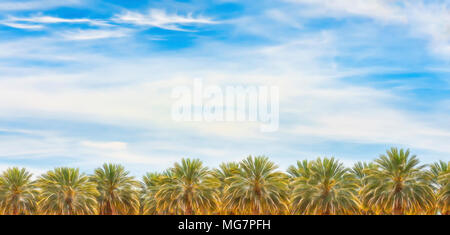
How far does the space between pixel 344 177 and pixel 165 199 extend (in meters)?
27.5

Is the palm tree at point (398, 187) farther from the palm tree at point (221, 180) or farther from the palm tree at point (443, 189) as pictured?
the palm tree at point (221, 180)

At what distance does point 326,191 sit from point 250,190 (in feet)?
36.4

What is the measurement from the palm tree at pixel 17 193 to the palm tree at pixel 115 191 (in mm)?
10515

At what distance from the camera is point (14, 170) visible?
301ft

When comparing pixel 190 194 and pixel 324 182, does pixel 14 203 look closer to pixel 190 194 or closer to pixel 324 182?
pixel 190 194

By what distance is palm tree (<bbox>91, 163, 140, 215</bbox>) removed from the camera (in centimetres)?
8996

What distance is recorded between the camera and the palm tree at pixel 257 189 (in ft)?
265

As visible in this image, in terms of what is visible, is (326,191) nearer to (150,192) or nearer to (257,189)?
(257,189)

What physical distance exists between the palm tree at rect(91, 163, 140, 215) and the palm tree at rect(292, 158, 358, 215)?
88.5 feet

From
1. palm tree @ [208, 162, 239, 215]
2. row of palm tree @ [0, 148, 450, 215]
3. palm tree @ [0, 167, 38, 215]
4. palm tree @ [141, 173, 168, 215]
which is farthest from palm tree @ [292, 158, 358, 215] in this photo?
palm tree @ [0, 167, 38, 215]

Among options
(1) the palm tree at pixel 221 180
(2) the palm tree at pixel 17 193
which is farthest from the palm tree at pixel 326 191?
(2) the palm tree at pixel 17 193
